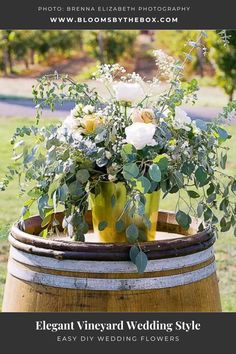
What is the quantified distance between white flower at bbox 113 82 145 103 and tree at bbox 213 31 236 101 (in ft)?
25.6

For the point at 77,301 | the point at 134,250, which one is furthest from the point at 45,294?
the point at 134,250

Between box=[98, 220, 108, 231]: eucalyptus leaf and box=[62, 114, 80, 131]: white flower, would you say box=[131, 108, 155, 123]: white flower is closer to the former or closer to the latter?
box=[62, 114, 80, 131]: white flower

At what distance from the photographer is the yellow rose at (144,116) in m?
2.09

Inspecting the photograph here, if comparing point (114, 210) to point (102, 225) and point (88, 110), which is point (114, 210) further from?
point (88, 110)

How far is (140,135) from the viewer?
201 cm

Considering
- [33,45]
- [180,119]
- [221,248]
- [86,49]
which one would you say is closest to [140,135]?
[180,119]

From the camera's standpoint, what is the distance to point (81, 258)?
1.97 meters

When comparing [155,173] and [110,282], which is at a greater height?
[155,173]

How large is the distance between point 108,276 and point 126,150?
335 mm

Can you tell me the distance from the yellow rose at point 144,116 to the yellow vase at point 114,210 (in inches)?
7.2

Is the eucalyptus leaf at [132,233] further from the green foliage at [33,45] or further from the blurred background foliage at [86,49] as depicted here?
the green foliage at [33,45]

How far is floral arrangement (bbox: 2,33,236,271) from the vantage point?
203cm
